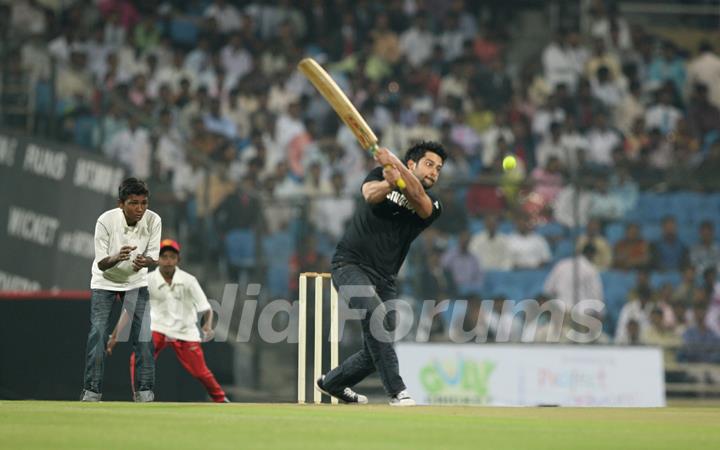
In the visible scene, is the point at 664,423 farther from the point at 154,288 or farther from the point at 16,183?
the point at 16,183

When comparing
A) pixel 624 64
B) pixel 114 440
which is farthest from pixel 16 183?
pixel 624 64

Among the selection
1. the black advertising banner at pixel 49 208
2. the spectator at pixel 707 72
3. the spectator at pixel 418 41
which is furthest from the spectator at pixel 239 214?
the spectator at pixel 707 72

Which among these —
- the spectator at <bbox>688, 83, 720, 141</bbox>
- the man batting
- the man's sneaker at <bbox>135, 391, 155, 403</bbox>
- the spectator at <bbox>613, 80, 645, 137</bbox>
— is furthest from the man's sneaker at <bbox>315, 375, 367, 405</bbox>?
the spectator at <bbox>688, 83, 720, 141</bbox>

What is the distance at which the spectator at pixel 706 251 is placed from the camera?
17.1 meters

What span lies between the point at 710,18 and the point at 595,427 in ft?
58.3

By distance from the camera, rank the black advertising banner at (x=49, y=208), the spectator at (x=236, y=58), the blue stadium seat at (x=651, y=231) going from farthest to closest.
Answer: the spectator at (x=236, y=58)
the blue stadium seat at (x=651, y=231)
the black advertising banner at (x=49, y=208)

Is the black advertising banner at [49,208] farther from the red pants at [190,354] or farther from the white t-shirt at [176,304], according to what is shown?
the red pants at [190,354]

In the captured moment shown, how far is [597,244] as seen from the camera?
671 inches

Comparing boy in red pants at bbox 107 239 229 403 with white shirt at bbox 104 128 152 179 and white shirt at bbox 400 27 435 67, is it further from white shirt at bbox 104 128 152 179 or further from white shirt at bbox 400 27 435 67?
white shirt at bbox 400 27 435 67

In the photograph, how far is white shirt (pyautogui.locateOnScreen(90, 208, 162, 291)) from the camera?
1080 centimetres

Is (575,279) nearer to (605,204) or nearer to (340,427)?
(605,204)

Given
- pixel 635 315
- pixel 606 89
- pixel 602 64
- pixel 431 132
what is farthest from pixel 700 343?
pixel 602 64

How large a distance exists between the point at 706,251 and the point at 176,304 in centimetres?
779

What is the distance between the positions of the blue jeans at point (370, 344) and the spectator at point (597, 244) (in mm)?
6968
